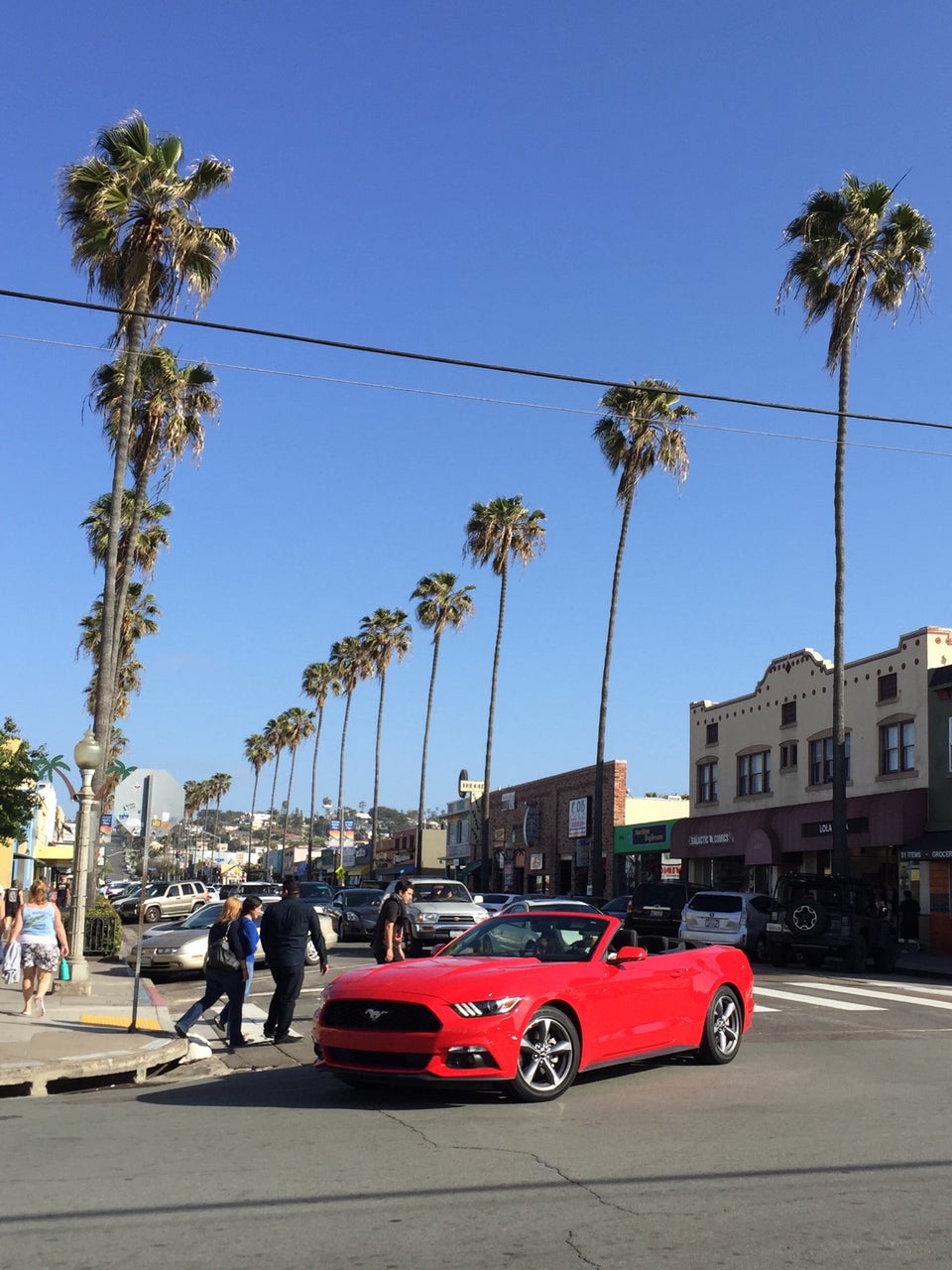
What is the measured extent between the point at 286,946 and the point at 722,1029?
14.3ft

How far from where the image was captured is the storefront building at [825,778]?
1331 inches

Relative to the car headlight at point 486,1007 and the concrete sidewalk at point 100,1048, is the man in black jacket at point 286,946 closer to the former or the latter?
the concrete sidewalk at point 100,1048

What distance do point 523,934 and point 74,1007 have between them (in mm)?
8675

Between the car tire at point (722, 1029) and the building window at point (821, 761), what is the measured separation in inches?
1135

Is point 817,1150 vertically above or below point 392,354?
below

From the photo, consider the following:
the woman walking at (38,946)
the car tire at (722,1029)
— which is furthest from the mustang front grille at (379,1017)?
the woman walking at (38,946)

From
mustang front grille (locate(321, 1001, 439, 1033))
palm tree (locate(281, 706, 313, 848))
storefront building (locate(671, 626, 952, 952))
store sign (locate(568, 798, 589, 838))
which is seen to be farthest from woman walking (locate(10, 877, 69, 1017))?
palm tree (locate(281, 706, 313, 848))

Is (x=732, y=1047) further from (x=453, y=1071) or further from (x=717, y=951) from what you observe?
(x=453, y=1071)

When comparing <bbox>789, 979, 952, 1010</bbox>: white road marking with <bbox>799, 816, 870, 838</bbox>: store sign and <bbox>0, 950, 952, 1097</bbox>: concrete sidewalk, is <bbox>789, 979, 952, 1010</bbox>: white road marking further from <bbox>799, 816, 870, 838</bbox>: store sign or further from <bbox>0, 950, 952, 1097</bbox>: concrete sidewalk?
<bbox>799, 816, 870, 838</bbox>: store sign

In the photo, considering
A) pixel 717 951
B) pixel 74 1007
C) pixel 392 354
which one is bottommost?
pixel 74 1007

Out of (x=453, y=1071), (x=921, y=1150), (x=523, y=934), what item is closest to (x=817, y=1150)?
(x=921, y=1150)

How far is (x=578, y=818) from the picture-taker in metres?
56.7

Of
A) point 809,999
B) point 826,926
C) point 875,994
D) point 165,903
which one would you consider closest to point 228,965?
point 809,999

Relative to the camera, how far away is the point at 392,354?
544 inches
